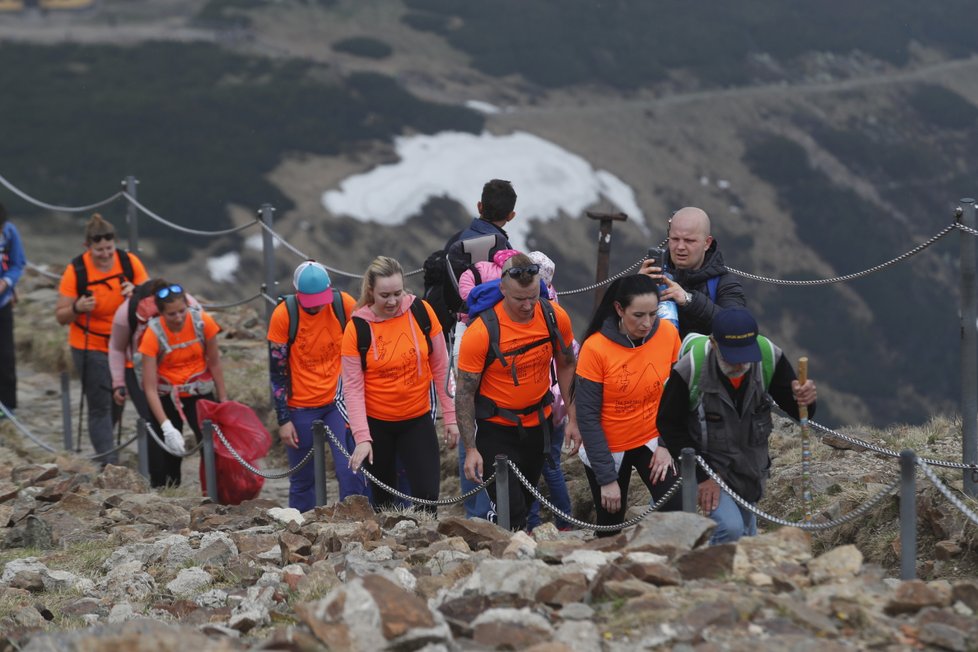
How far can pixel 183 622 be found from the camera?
19.8 feet

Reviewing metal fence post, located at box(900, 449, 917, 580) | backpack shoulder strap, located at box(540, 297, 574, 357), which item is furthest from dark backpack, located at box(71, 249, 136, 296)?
metal fence post, located at box(900, 449, 917, 580)

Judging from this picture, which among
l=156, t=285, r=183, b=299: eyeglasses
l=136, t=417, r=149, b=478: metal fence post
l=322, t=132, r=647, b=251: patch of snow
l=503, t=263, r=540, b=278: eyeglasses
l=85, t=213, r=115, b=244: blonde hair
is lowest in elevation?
l=136, t=417, r=149, b=478: metal fence post

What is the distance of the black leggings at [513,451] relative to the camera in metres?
7.30

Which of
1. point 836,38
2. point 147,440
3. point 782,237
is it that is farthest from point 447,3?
point 147,440

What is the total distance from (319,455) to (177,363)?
→ 5.10 feet

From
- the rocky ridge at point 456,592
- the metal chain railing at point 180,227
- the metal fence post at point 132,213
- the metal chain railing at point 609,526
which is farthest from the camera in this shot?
the metal fence post at point 132,213

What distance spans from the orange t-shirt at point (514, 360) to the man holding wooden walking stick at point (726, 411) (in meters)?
1.12

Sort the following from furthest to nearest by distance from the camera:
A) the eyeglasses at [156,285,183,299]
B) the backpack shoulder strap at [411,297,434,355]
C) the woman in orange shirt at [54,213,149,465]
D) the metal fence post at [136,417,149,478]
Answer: the woman in orange shirt at [54,213,149,465] → the metal fence post at [136,417,149,478] → the eyeglasses at [156,285,183,299] → the backpack shoulder strap at [411,297,434,355]

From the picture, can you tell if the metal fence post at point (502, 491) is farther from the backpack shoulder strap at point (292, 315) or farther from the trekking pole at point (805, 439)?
the backpack shoulder strap at point (292, 315)

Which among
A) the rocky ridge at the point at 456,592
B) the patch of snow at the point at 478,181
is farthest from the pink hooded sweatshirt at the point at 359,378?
the patch of snow at the point at 478,181

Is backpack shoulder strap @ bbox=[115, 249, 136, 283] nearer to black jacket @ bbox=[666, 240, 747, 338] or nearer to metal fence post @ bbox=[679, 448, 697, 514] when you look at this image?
black jacket @ bbox=[666, 240, 747, 338]

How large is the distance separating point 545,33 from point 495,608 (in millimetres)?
97637

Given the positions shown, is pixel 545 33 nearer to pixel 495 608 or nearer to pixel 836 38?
pixel 836 38

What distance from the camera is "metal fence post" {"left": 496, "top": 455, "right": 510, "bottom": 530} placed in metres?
6.99
